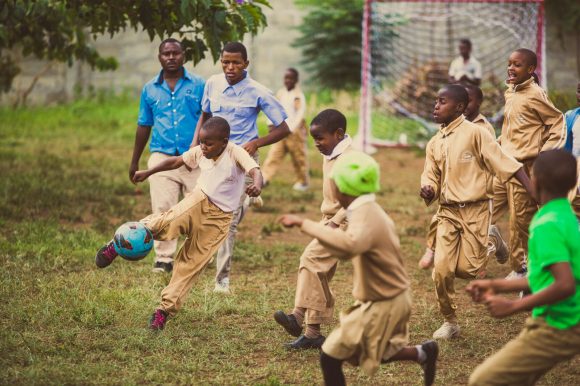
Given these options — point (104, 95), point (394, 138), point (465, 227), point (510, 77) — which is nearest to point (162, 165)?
point (465, 227)

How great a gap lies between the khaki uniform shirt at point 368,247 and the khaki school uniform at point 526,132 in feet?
9.90

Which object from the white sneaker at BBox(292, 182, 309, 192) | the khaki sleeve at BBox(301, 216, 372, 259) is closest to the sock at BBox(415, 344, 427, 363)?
the khaki sleeve at BBox(301, 216, 372, 259)

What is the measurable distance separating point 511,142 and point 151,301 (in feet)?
10.4

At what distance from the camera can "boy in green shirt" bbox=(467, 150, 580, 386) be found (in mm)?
4035

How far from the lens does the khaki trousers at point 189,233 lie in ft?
20.6

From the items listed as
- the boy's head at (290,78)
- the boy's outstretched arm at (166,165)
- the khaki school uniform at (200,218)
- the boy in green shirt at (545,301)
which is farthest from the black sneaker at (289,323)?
the boy's head at (290,78)

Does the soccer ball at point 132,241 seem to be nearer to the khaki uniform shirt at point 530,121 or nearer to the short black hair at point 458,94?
the short black hair at point 458,94

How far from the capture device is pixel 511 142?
7520 mm

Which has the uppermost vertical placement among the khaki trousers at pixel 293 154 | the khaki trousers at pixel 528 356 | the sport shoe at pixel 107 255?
the khaki trousers at pixel 528 356

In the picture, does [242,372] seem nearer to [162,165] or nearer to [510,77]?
[162,165]

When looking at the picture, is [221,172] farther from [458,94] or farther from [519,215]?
[519,215]

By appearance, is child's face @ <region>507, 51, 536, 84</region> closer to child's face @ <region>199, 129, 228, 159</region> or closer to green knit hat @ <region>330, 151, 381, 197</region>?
child's face @ <region>199, 129, 228, 159</region>

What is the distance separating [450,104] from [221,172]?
1.66m

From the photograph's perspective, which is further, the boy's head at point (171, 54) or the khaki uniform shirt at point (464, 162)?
the boy's head at point (171, 54)
